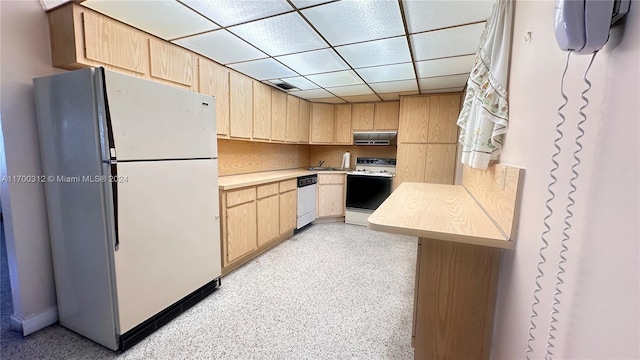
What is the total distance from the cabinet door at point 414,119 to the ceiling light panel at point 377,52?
61.4 inches

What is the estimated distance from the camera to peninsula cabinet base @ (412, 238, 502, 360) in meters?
1.24

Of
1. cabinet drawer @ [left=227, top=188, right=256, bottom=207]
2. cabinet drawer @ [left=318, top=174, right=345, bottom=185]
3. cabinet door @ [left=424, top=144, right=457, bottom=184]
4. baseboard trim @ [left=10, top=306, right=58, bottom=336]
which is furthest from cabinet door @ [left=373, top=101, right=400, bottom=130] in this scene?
baseboard trim @ [left=10, top=306, right=58, bottom=336]

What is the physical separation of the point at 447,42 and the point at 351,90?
65.8 inches

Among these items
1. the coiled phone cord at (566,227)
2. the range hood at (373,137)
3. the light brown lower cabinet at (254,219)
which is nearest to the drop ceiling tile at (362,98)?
the range hood at (373,137)

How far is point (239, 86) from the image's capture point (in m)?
2.98

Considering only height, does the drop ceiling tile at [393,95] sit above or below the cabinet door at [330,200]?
above

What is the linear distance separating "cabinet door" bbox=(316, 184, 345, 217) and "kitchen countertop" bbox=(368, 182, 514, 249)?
2600 millimetres

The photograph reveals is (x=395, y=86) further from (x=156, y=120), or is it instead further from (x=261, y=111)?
(x=156, y=120)

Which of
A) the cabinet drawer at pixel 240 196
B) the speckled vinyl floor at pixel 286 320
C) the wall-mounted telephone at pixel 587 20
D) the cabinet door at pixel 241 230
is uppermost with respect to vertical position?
the wall-mounted telephone at pixel 587 20

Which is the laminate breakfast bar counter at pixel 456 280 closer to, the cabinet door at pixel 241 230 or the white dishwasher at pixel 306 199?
the cabinet door at pixel 241 230

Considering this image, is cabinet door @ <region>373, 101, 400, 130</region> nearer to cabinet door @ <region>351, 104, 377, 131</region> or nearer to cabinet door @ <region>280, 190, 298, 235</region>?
cabinet door @ <region>351, 104, 377, 131</region>

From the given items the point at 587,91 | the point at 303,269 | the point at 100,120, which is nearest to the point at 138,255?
the point at 100,120

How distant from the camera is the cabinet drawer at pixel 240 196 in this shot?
8.16 ft

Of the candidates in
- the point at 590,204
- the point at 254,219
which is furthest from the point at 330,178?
the point at 590,204
